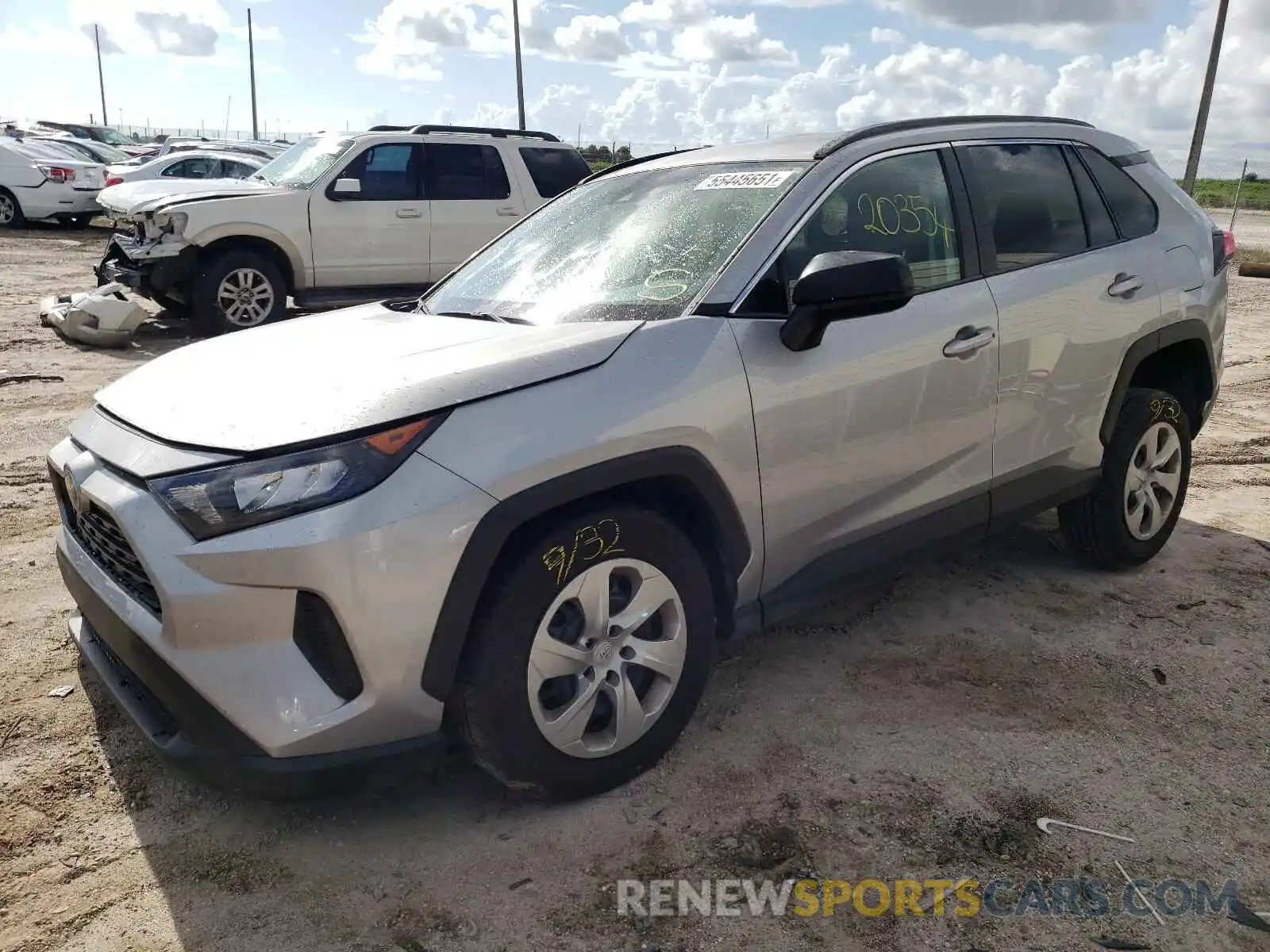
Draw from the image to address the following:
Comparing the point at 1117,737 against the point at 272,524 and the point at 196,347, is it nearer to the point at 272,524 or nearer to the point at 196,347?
the point at 272,524

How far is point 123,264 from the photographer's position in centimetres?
920

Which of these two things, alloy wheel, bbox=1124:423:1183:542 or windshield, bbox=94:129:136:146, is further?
windshield, bbox=94:129:136:146

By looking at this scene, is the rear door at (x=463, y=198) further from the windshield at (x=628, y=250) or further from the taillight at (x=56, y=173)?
the taillight at (x=56, y=173)

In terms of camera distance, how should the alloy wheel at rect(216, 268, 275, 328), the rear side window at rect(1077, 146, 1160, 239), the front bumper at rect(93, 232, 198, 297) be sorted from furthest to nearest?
the alloy wheel at rect(216, 268, 275, 328)
the front bumper at rect(93, 232, 198, 297)
the rear side window at rect(1077, 146, 1160, 239)

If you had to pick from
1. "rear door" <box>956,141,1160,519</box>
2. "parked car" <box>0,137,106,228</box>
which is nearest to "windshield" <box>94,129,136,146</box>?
"parked car" <box>0,137,106,228</box>

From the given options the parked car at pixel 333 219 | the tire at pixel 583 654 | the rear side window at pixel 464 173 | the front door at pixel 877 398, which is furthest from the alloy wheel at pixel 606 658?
the rear side window at pixel 464 173

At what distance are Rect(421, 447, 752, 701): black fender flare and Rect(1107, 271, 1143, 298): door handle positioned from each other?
6.66 ft

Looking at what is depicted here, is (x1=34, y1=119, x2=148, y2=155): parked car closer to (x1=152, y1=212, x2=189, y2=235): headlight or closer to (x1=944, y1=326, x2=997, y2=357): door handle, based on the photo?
(x1=152, y1=212, x2=189, y2=235): headlight

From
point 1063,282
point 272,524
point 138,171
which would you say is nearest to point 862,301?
point 1063,282

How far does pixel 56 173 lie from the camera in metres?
17.9

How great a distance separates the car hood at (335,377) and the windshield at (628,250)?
0.18 metres

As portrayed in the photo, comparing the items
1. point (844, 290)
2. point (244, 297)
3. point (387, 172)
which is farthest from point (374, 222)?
point (844, 290)

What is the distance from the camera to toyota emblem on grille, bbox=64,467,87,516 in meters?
2.55

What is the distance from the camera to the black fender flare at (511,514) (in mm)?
2273
